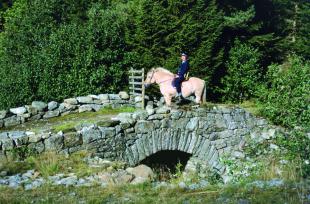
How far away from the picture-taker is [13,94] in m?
25.5

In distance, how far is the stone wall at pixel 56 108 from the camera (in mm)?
18859

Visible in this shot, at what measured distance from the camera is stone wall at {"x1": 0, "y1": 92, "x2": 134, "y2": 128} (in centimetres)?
1886

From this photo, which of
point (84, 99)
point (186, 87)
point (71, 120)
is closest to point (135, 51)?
point (84, 99)

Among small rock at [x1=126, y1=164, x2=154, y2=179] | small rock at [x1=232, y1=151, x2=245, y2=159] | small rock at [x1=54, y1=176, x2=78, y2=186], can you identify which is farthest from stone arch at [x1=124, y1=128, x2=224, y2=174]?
small rock at [x1=54, y1=176, x2=78, y2=186]

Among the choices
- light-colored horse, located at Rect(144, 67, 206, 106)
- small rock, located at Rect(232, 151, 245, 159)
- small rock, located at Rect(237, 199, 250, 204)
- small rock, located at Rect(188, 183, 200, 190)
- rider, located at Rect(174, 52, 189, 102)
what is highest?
rider, located at Rect(174, 52, 189, 102)

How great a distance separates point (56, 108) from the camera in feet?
66.2

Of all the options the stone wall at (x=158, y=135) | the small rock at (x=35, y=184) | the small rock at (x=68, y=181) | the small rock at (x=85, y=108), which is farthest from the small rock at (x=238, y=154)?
the small rock at (x=35, y=184)

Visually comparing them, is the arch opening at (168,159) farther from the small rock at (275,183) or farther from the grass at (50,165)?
the small rock at (275,183)

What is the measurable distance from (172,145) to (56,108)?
6.24 metres

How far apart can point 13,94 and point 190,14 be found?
393 inches

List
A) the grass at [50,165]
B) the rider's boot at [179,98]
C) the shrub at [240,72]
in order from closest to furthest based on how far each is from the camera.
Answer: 1. the grass at [50,165]
2. the rider's boot at [179,98]
3. the shrub at [240,72]

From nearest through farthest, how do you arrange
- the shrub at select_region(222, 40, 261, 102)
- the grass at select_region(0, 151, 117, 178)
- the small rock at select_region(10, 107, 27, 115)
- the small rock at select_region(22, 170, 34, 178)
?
the small rock at select_region(22, 170, 34, 178)
the grass at select_region(0, 151, 117, 178)
the small rock at select_region(10, 107, 27, 115)
the shrub at select_region(222, 40, 261, 102)

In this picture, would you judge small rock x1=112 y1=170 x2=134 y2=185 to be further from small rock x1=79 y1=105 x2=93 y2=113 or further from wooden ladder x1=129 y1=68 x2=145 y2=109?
wooden ladder x1=129 y1=68 x2=145 y2=109

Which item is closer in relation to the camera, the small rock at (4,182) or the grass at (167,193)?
the grass at (167,193)
